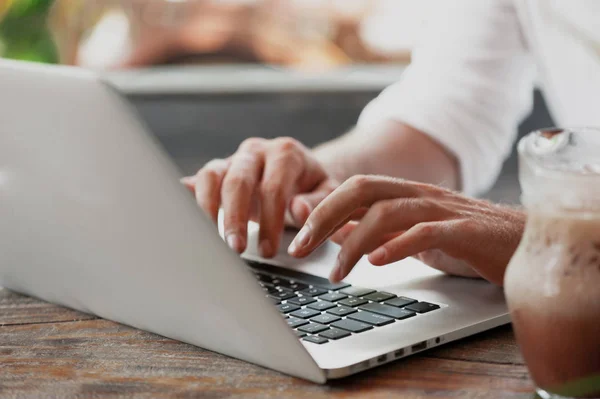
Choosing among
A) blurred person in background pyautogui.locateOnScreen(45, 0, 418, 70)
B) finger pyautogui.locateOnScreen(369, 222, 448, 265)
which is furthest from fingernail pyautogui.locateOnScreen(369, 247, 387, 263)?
blurred person in background pyautogui.locateOnScreen(45, 0, 418, 70)

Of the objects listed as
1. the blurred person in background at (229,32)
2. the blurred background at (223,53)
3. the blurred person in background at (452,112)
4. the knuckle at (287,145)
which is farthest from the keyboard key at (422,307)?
the blurred person in background at (229,32)

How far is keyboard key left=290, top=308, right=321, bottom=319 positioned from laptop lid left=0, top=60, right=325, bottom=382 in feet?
0.23

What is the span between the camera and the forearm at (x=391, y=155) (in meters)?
1.10

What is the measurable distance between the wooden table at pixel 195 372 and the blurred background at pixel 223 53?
176cm

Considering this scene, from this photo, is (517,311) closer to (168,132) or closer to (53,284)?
(53,284)

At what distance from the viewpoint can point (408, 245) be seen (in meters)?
0.61

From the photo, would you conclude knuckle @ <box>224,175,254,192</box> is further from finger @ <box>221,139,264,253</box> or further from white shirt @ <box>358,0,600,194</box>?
white shirt @ <box>358,0,600,194</box>

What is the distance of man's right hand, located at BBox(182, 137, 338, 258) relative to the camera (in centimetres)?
79

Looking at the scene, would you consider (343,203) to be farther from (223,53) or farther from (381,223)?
(223,53)

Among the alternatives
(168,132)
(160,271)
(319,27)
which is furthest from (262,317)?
(319,27)

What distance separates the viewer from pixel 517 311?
454 mm

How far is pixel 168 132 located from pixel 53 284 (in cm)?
172

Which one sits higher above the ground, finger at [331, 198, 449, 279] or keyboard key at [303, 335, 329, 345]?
finger at [331, 198, 449, 279]

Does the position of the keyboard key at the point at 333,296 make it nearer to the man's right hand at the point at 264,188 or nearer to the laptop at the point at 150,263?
the laptop at the point at 150,263
